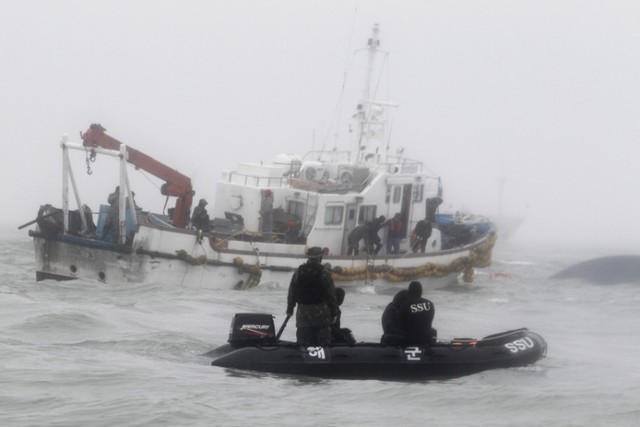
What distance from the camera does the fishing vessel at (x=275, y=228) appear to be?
25.7m

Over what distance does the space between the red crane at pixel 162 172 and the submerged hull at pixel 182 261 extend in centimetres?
146

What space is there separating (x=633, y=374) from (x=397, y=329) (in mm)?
3485

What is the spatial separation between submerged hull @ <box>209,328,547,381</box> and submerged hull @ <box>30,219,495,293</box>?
1021 centimetres

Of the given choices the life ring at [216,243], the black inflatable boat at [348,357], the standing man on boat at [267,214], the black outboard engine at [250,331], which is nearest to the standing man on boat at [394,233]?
the standing man on boat at [267,214]

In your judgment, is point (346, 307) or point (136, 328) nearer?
point (136, 328)

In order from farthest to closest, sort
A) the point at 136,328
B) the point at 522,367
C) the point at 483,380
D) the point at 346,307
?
the point at 346,307 → the point at 136,328 → the point at 522,367 → the point at 483,380

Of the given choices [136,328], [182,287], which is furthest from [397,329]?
[182,287]

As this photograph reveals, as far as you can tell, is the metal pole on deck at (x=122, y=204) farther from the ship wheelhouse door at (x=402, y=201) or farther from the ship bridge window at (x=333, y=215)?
the ship wheelhouse door at (x=402, y=201)

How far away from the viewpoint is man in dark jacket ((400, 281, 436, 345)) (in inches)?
590

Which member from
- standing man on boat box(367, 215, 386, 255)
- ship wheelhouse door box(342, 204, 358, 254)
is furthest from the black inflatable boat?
ship wheelhouse door box(342, 204, 358, 254)

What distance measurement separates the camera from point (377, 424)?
12344 millimetres

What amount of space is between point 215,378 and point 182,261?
11736 millimetres

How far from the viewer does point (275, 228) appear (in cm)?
2883

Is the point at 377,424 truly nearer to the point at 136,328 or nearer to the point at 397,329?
the point at 397,329
